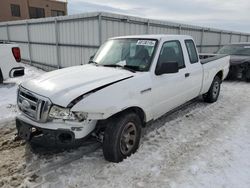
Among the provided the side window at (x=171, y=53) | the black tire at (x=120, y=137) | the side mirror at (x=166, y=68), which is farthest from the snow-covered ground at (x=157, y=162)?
the side window at (x=171, y=53)

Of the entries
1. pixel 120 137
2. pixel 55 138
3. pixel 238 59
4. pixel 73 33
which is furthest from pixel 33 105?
pixel 238 59

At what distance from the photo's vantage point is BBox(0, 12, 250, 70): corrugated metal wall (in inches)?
351

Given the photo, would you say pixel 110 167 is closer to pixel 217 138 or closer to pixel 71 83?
pixel 71 83

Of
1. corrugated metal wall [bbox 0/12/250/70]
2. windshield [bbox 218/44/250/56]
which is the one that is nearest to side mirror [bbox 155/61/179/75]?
corrugated metal wall [bbox 0/12/250/70]

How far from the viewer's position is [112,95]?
3111 millimetres

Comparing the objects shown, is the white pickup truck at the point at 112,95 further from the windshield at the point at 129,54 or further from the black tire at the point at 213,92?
the black tire at the point at 213,92

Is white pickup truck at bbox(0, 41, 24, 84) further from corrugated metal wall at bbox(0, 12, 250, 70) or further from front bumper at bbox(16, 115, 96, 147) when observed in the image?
front bumper at bbox(16, 115, 96, 147)

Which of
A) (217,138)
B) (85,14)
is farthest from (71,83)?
(85,14)

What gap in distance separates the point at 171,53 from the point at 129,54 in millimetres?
861

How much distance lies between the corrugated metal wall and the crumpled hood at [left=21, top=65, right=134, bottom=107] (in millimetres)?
5110

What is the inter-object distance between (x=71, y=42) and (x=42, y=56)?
10.7ft

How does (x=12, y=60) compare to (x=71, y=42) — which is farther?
(x=71, y=42)

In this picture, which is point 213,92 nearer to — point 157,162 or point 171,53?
point 171,53

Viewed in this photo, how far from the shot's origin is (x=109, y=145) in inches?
127
